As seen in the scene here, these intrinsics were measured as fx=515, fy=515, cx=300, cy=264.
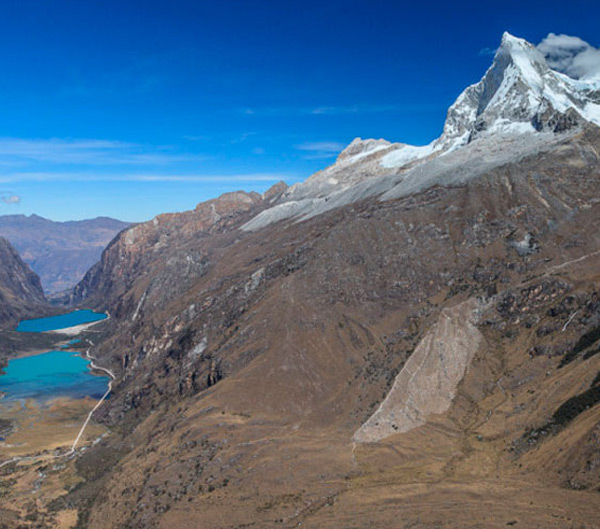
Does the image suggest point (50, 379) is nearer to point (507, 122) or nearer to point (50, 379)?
point (50, 379)

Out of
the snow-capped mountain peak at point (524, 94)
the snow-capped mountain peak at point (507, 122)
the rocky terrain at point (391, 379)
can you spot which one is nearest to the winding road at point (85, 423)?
the rocky terrain at point (391, 379)

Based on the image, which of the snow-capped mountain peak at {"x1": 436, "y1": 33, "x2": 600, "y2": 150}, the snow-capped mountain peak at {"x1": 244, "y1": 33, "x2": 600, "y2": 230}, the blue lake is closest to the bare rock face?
the snow-capped mountain peak at {"x1": 244, "y1": 33, "x2": 600, "y2": 230}

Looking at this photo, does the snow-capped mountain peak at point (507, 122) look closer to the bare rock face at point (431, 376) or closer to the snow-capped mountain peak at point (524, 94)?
the snow-capped mountain peak at point (524, 94)

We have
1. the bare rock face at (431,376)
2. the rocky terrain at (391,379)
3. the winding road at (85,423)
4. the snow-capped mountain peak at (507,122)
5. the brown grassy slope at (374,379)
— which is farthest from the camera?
the snow-capped mountain peak at (507,122)

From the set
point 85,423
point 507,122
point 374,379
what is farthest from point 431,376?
point 507,122

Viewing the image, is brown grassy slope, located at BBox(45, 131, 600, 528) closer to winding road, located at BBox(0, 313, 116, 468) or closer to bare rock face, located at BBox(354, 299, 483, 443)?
bare rock face, located at BBox(354, 299, 483, 443)

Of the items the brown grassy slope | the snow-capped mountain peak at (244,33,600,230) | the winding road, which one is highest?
the snow-capped mountain peak at (244,33,600,230)
